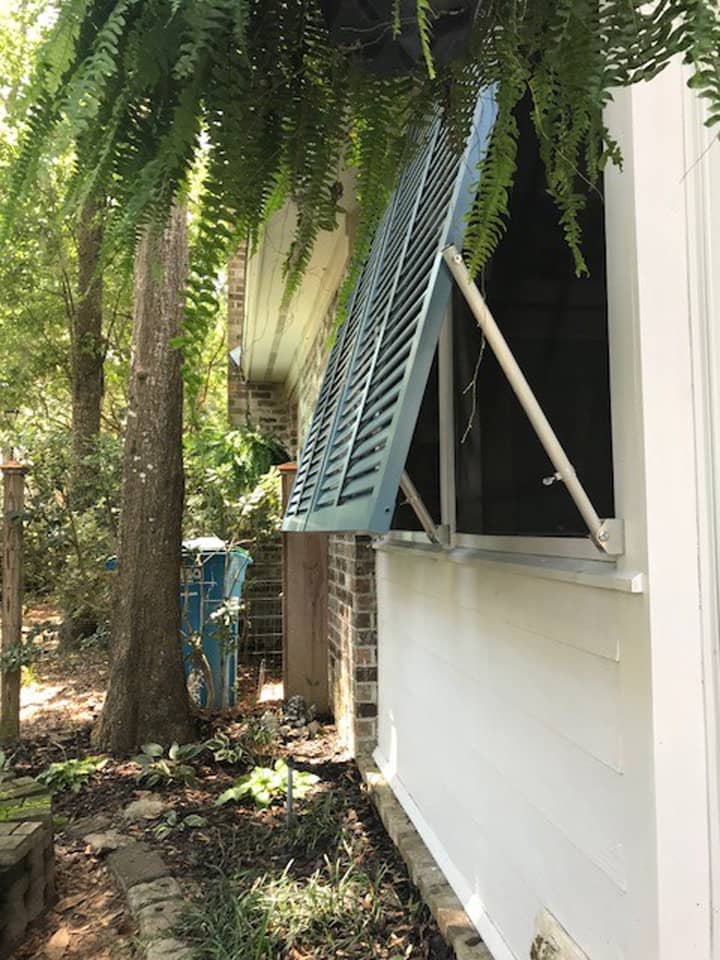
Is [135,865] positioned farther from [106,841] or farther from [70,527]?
[70,527]

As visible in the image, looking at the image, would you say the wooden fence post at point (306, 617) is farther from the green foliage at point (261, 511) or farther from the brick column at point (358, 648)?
the green foliage at point (261, 511)

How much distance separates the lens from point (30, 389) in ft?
32.8

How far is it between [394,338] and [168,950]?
2191 mm

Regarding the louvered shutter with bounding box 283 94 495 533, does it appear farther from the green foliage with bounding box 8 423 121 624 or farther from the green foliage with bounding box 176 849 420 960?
the green foliage with bounding box 8 423 121 624

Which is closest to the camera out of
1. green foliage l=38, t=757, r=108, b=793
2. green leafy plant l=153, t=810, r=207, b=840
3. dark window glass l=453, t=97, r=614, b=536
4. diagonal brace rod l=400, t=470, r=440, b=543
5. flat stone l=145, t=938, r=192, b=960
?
dark window glass l=453, t=97, r=614, b=536

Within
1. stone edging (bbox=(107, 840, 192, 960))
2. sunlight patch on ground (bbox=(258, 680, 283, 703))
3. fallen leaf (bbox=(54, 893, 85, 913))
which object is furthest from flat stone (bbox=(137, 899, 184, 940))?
sunlight patch on ground (bbox=(258, 680, 283, 703))

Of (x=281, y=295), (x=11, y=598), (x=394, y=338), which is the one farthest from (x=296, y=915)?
(x=11, y=598)

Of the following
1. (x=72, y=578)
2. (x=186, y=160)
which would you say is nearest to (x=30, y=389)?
(x=72, y=578)

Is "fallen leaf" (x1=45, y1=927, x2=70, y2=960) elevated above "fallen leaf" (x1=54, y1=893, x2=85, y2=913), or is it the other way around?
"fallen leaf" (x1=54, y1=893, x2=85, y2=913)

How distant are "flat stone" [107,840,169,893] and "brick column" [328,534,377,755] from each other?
1.28m

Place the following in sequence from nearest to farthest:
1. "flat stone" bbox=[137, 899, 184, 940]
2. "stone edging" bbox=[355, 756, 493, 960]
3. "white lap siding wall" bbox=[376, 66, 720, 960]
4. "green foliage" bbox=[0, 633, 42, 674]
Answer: "white lap siding wall" bbox=[376, 66, 720, 960]
"stone edging" bbox=[355, 756, 493, 960]
"flat stone" bbox=[137, 899, 184, 940]
"green foliage" bbox=[0, 633, 42, 674]

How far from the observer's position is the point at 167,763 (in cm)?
389

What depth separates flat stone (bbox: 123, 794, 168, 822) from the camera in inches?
133

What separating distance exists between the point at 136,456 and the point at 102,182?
3.68 m
